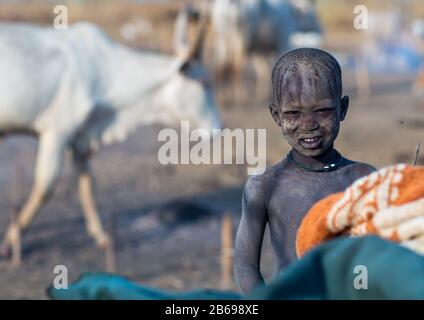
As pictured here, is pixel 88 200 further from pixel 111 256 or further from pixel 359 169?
pixel 359 169

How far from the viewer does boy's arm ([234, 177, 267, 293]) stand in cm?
215

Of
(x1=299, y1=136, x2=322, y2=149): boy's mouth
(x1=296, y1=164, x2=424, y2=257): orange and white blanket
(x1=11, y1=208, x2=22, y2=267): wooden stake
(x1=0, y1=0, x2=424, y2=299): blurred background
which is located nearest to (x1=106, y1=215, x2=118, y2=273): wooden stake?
(x1=0, y1=0, x2=424, y2=299): blurred background

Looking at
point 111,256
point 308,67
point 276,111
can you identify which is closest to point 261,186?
point 276,111

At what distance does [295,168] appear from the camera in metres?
2.28

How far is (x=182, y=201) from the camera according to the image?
831 centimetres

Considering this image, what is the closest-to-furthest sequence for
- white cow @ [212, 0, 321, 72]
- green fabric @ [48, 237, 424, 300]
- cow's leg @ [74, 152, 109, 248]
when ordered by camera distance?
green fabric @ [48, 237, 424, 300], cow's leg @ [74, 152, 109, 248], white cow @ [212, 0, 321, 72]

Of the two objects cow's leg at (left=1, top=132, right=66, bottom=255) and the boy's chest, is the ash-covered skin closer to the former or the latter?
the boy's chest

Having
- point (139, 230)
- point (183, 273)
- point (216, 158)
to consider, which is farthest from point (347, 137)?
point (183, 273)

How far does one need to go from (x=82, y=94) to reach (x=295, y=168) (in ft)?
15.7

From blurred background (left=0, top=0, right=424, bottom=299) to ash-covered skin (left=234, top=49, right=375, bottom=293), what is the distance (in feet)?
6.57

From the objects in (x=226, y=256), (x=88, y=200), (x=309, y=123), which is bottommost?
(x=309, y=123)

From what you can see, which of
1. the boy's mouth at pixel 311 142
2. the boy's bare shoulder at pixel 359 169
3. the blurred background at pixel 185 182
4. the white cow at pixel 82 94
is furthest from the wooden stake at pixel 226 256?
the boy's mouth at pixel 311 142
